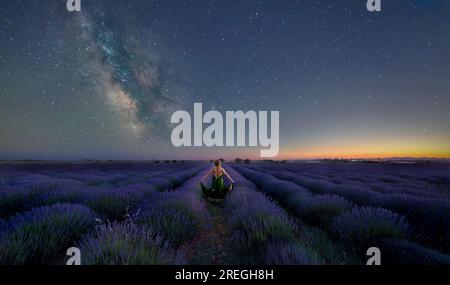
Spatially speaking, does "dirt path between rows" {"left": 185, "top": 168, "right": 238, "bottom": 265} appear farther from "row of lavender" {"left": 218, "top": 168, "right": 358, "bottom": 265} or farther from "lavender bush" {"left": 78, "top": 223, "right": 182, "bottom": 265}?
"lavender bush" {"left": 78, "top": 223, "right": 182, "bottom": 265}

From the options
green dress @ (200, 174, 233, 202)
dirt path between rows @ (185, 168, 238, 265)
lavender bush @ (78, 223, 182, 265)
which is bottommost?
dirt path between rows @ (185, 168, 238, 265)

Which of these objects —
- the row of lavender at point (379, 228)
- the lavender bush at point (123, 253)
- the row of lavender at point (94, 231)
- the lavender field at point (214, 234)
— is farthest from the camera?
the row of lavender at point (379, 228)

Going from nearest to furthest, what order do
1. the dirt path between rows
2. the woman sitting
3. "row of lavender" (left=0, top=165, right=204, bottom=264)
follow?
"row of lavender" (left=0, top=165, right=204, bottom=264) → the dirt path between rows → the woman sitting

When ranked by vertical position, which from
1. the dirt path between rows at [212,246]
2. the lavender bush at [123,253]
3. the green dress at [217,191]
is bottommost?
the dirt path between rows at [212,246]

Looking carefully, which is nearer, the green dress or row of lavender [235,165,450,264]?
row of lavender [235,165,450,264]

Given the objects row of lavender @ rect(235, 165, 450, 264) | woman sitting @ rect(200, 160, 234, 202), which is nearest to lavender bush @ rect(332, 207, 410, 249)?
row of lavender @ rect(235, 165, 450, 264)

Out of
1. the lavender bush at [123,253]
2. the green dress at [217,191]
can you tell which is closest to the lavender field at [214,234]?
the lavender bush at [123,253]

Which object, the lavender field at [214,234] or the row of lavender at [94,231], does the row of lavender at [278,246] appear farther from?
the row of lavender at [94,231]

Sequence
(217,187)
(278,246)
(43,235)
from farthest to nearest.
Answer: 1. (217,187)
2. (43,235)
3. (278,246)

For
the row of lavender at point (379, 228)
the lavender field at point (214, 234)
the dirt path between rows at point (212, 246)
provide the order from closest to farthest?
the lavender field at point (214, 234) → the row of lavender at point (379, 228) → the dirt path between rows at point (212, 246)

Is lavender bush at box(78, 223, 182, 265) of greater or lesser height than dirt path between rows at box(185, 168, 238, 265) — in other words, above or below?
above

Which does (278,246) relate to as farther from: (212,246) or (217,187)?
(217,187)

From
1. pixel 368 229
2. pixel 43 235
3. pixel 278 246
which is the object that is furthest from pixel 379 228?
pixel 43 235

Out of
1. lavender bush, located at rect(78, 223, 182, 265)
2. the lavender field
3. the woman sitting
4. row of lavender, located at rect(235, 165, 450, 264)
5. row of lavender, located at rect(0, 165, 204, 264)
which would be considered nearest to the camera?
lavender bush, located at rect(78, 223, 182, 265)
